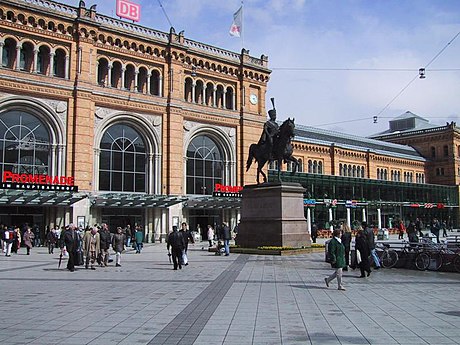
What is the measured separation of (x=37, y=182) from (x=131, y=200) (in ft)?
24.6

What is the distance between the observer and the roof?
71125 mm

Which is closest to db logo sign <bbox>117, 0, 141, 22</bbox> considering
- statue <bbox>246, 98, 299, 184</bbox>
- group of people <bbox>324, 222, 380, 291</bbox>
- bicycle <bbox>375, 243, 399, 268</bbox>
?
statue <bbox>246, 98, 299, 184</bbox>

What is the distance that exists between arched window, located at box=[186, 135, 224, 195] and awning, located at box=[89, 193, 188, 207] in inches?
187

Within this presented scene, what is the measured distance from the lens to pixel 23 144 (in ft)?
125

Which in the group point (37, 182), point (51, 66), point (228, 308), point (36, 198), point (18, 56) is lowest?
point (228, 308)

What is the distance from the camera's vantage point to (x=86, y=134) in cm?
4041

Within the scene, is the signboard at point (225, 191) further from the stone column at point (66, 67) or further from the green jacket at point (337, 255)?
the green jacket at point (337, 255)

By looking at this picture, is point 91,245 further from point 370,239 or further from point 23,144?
point 23,144

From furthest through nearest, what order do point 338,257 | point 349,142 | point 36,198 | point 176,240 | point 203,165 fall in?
point 349,142, point 203,165, point 36,198, point 176,240, point 338,257

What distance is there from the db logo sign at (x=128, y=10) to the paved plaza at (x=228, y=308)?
102 ft

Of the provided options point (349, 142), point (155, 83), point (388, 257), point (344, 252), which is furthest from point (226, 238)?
point (349, 142)

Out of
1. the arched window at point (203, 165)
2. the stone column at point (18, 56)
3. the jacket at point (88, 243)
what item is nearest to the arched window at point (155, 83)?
the arched window at point (203, 165)

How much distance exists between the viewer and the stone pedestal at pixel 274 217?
89.8ft

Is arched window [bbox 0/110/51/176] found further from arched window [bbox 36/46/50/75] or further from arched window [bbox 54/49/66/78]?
arched window [bbox 54/49/66/78]
